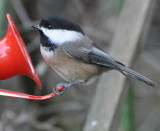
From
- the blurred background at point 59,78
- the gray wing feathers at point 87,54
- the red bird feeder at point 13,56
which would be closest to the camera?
the red bird feeder at point 13,56

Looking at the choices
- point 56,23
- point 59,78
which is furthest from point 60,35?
point 59,78

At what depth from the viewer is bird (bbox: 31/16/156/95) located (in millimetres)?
1178

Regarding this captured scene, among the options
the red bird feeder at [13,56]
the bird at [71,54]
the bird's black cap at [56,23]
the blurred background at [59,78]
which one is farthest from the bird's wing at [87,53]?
the blurred background at [59,78]

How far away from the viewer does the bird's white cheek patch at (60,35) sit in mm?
1187

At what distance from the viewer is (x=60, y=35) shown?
1206mm

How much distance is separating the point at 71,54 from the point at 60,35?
127 millimetres

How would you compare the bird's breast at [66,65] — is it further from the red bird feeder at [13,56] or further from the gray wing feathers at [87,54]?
the red bird feeder at [13,56]

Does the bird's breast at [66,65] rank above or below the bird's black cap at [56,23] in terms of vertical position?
below

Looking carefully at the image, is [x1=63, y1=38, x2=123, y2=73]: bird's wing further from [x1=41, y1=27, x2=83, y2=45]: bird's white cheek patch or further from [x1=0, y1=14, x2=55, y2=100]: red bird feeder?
[x1=0, y1=14, x2=55, y2=100]: red bird feeder

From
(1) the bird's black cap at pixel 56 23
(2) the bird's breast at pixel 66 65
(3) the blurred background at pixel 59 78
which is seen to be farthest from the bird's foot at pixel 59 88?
(3) the blurred background at pixel 59 78

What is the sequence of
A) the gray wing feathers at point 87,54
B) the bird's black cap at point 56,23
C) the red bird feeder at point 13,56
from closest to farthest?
the red bird feeder at point 13,56, the bird's black cap at point 56,23, the gray wing feathers at point 87,54

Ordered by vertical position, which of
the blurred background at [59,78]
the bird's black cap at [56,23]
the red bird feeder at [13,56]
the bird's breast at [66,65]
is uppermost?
the bird's black cap at [56,23]

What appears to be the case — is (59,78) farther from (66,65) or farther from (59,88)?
(59,88)

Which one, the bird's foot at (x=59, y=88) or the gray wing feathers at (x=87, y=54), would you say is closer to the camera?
the bird's foot at (x=59, y=88)
